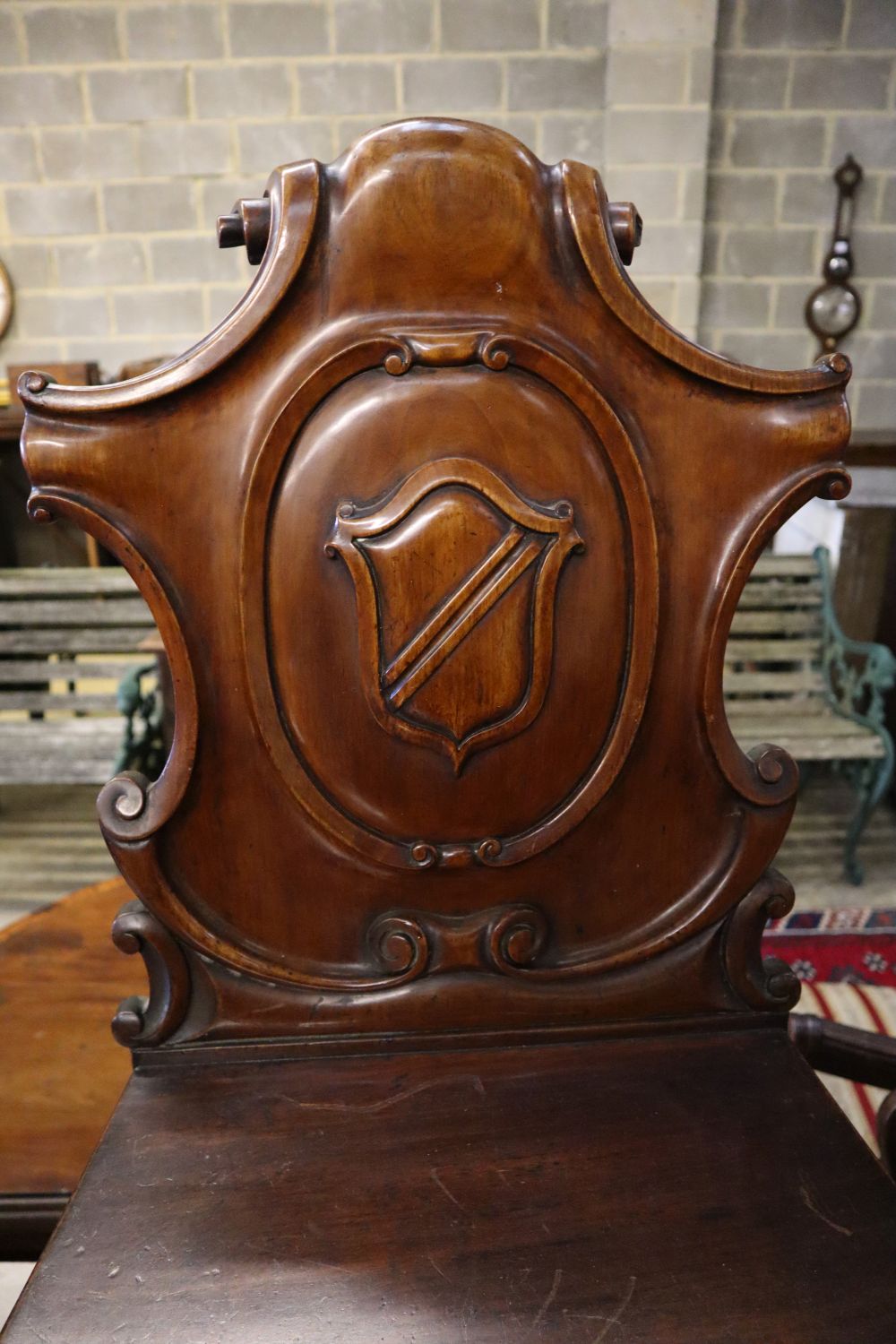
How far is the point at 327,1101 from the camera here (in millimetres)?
828

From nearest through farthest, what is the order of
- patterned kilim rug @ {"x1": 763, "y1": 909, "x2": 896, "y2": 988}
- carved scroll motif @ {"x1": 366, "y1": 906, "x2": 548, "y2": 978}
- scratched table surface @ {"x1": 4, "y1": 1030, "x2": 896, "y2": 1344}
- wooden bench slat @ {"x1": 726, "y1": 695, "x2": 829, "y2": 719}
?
1. scratched table surface @ {"x1": 4, "y1": 1030, "x2": 896, "y2": 1344}
2. carved scroll motif @ {"x1": 366, "y1": 906, "x2": 548, "y2": 978}
3. patterned kilim rug @ {"x1": 763, "y1": 909, "x2": 896, "y2": 988}
4. wooden bench slat @ {"x1": 726, "y1": 695, "x2": 829, "y2": 719}

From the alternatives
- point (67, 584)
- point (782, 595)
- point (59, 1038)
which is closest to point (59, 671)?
point (67, 584)

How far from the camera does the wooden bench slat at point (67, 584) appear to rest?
2.91 meters

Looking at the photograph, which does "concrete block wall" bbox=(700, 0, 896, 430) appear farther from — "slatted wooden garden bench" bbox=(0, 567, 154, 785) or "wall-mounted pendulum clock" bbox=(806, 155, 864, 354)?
"slatted wooden garden bench" bbox=(0, 567, 154, 785)

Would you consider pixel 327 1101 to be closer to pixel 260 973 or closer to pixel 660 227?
pixel 260 973

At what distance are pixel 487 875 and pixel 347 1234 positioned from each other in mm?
319

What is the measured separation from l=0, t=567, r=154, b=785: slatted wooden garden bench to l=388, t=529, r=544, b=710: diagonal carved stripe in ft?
6.25

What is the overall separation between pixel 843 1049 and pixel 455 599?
60 cm

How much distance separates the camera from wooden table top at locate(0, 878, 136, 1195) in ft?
3.60

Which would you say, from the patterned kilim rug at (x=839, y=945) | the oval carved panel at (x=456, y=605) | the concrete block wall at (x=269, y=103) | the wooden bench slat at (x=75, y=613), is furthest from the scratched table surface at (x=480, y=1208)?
the concrete block wall at (x=269, y=103)

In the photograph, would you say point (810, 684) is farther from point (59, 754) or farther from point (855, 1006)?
point (59, 754)

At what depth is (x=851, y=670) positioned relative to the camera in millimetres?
2791

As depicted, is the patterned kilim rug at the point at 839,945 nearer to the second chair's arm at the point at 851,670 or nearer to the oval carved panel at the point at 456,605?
the second chair's arm at the point at 851,670

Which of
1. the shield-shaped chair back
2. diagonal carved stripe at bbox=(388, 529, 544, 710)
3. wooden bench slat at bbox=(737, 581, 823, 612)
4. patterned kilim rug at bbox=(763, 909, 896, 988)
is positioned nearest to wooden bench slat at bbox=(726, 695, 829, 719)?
wooden bench slat at bbox=(737, 581, 823, 612)
